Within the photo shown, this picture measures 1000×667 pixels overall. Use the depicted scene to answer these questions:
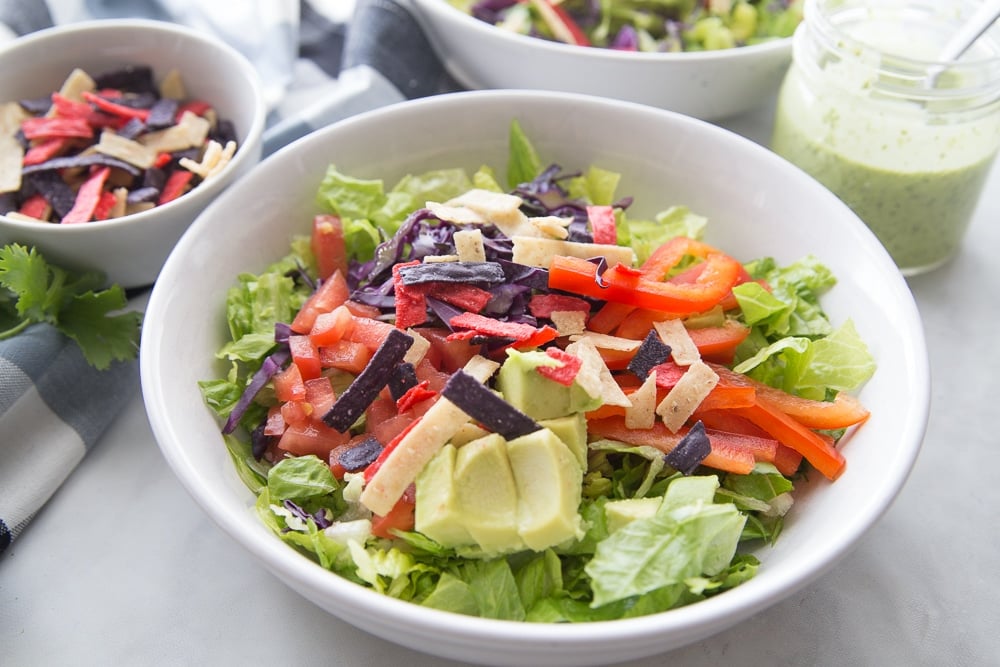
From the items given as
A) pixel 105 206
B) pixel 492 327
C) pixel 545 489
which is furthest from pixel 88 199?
pixel 545 489

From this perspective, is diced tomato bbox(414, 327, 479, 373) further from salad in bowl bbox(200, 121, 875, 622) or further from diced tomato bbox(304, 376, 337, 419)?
diced tomato bbox(304, 376, 337, 419)

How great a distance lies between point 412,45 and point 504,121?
2.78ft

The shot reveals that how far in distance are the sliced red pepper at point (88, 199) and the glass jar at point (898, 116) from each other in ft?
7.03

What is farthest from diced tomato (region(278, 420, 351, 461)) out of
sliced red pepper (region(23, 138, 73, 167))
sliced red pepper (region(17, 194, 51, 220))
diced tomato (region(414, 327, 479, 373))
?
sliced red pepper (region(23, 138, 73, 167))

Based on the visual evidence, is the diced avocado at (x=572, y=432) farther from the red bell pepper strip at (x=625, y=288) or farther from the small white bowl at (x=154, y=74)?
the small white bowl at (x=154, y=74)

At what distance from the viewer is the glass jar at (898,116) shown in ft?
8.49

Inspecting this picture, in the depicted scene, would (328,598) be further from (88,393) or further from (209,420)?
(88,393)

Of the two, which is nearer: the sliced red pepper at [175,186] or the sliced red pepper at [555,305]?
the sliced red pepper at [555,305]

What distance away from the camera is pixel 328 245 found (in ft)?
8.17

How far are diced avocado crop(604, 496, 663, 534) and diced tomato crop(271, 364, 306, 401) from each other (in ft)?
2.49

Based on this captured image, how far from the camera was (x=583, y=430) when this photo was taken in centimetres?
194

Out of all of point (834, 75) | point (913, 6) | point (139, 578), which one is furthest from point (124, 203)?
point (913, 6)

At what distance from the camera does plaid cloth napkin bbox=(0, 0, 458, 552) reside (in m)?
2.30

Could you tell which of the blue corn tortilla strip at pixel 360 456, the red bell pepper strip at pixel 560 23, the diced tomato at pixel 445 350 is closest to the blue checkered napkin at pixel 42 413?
the blue corn tortilla strip at pixel 360 456
